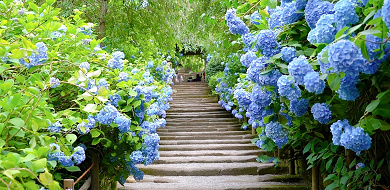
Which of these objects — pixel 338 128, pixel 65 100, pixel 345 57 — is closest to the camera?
pixel 345 57

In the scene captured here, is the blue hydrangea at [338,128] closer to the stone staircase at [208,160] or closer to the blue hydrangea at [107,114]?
the blue hydrangea at [107,114]

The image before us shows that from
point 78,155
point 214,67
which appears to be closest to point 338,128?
point 78,155

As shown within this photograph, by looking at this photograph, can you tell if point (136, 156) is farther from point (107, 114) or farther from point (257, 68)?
point (257, 68)

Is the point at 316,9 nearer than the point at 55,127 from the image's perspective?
Yes

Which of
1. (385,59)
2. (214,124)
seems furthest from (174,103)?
(385,59)

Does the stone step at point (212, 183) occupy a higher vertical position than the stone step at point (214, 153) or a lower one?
lower

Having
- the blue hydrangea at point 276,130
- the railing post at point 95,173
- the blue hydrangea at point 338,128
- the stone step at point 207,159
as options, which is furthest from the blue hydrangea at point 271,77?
the stone step at point 207,159

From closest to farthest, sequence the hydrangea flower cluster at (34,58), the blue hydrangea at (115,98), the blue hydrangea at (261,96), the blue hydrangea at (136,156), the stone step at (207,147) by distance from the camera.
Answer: the hydrangea flower cluster at (34,58) → the blue hydrangea at (261,96) → the blue hydrangea at (115,98) → the blue hydrangea at (136,156) → the stone step at (207,147)

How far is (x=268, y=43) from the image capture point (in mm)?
1905

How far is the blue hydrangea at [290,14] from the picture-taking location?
1884 mm

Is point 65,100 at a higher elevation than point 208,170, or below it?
higher

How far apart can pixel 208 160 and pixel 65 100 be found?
3.62m

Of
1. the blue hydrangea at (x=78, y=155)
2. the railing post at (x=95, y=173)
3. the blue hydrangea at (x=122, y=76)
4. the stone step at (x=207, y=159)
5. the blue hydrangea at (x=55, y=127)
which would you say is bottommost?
the stone step at (x=207, y=159)

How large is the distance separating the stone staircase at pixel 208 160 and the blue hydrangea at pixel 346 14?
3461mm
